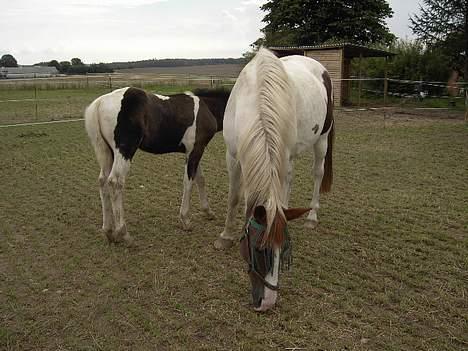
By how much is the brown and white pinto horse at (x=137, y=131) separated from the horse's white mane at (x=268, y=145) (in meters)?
1.36

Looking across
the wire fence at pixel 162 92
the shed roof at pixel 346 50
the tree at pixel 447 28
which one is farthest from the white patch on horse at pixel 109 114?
the tree at pixel 447 28

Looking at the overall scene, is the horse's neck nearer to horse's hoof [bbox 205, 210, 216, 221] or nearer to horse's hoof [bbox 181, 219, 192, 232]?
horse's hoof [bbox 205, 210, 216, 221]

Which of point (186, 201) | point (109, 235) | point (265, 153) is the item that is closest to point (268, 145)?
point (265, 153)

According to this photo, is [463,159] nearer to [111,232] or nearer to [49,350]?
[111,232]

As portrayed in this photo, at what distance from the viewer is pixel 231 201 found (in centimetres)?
390

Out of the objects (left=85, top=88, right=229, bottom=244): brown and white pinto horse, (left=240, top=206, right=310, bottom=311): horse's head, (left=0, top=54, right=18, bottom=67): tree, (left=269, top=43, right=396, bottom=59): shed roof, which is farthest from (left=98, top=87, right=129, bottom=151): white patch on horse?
(left=0, top=54, right=18, bottom=67): tree

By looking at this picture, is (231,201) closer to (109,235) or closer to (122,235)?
(122,235)

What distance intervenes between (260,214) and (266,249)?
229 mm

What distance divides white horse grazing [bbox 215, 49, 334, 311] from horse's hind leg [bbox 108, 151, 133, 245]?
3.35 feet

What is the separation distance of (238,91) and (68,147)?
670 centimetres

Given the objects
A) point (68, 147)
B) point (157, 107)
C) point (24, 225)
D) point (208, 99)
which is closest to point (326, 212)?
point (208, 99)

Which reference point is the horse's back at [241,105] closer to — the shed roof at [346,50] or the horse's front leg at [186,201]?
the horse's front leg at [186,201]

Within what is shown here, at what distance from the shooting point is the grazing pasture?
2.71m

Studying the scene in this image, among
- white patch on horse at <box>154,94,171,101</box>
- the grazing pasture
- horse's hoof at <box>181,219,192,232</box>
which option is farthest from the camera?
horse's hoof at <box>181,219,192,232</box>
